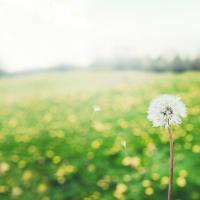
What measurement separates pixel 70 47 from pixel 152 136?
3.34 m

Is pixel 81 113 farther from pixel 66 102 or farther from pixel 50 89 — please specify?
pixel 50 89

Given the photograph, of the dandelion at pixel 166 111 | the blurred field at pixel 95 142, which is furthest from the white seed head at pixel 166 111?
the blurred field at pixel 95 142

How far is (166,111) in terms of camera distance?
1986 millimetres

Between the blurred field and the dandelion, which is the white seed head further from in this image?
the blurred field

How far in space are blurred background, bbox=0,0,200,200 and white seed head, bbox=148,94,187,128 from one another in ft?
2.41

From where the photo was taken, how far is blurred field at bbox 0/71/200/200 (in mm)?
3105

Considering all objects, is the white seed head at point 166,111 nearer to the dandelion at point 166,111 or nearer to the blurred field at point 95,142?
the dandelion at point 166,111

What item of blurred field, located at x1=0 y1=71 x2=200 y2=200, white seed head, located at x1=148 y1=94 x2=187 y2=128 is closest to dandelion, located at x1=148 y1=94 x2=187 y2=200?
white seed head, located at x1=148 y1=94 x2=187 y2=128

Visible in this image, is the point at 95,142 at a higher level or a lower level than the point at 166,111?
lower

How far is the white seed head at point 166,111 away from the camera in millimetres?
1959

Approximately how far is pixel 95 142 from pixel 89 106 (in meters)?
1.17

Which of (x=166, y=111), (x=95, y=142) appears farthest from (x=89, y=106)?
(x=166, y=111)

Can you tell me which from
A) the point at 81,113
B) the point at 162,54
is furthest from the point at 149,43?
the point at 81,113

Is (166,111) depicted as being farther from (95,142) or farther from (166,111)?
(95,142)
